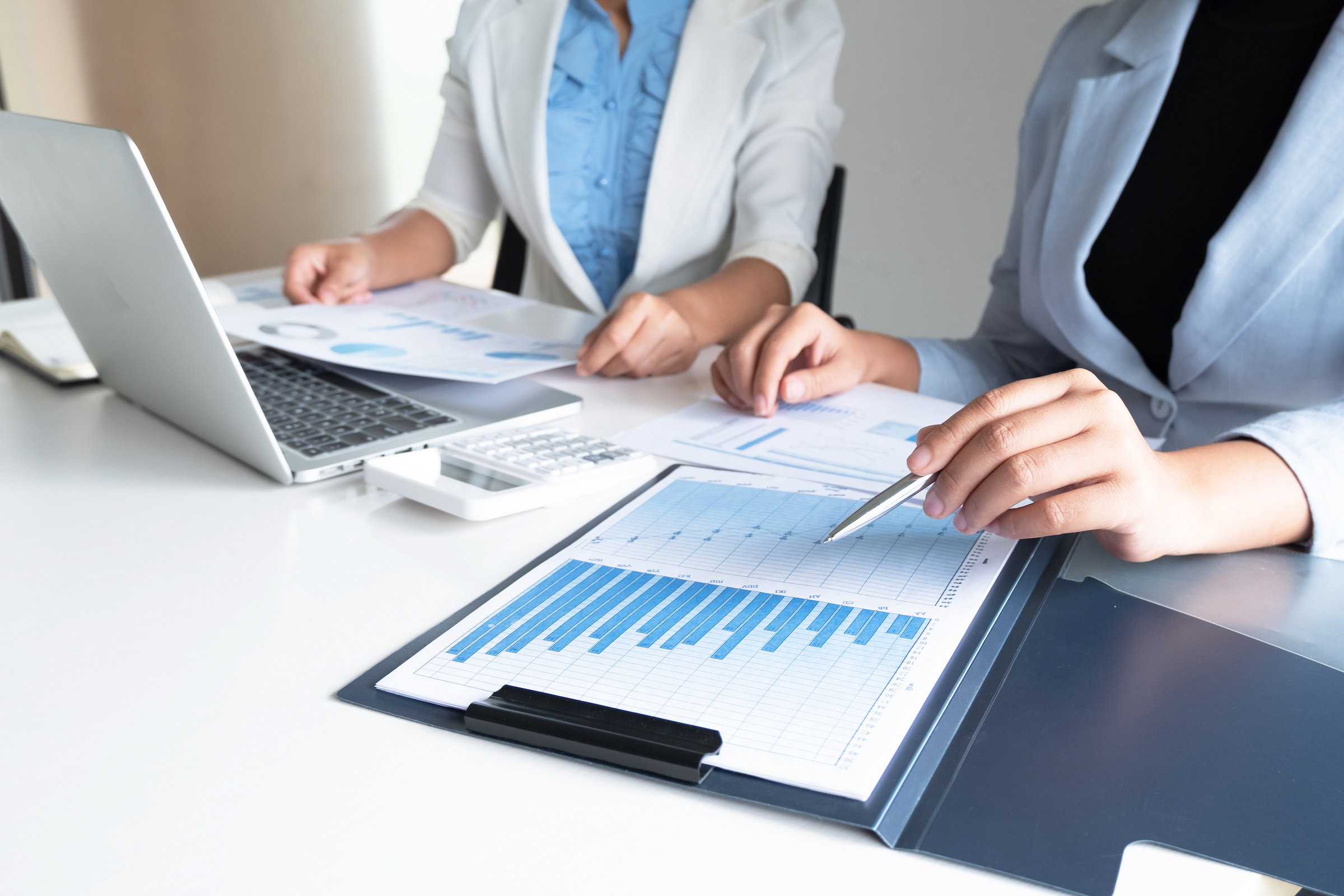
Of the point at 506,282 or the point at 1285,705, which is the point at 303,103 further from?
the point at 1285,705

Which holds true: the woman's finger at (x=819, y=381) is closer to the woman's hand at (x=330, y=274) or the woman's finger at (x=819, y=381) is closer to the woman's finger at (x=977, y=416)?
the woman's finger at (x=977, y=416)

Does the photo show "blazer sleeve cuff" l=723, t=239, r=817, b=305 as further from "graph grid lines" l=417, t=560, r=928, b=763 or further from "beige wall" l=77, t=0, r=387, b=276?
"beige wall" l=77, t=0, r=387, b=276

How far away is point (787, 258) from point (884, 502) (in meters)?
0.75

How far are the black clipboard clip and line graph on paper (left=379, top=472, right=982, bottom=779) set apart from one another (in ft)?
0.03

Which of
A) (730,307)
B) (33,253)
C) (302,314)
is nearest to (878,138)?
(730,307)

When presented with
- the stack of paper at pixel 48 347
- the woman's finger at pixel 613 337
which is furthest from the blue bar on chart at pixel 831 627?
the stack of paper at pixel 48 347

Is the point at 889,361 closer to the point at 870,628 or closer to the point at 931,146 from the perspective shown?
the point at 870,628

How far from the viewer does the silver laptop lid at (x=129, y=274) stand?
562 millimetres

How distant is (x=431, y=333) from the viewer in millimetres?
927

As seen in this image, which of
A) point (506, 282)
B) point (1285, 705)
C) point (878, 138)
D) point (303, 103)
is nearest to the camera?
→ point (1285, 705)

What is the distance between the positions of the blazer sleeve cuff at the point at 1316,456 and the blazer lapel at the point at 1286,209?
0.20 metres

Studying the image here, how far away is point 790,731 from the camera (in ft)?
1.23

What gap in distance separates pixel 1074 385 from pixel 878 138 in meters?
1.95

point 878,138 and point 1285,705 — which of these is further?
point 878,138
